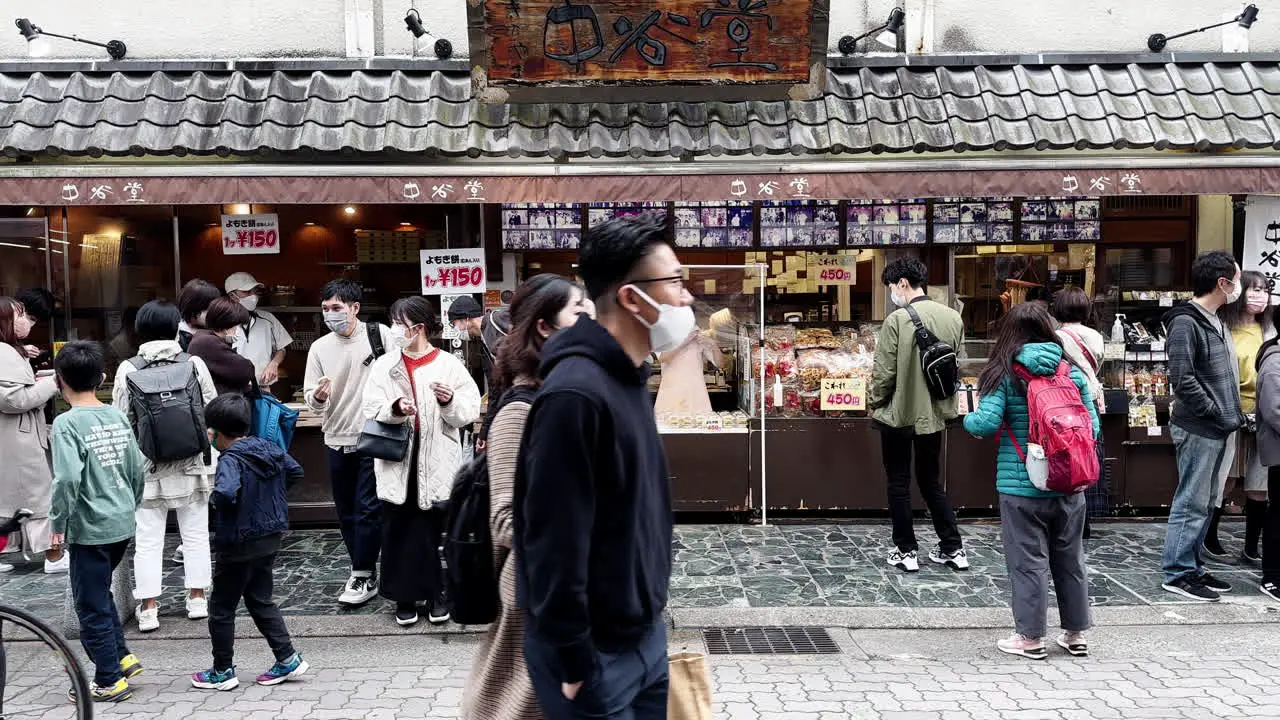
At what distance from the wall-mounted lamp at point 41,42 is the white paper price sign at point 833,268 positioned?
646 cm

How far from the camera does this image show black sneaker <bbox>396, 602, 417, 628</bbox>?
6359 mm

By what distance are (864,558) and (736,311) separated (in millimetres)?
2566

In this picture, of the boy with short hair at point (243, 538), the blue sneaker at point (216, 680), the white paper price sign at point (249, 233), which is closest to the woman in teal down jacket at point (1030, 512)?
the boy with short hair at point (243, 538)

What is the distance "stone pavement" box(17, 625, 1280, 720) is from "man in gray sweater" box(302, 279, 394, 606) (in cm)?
70

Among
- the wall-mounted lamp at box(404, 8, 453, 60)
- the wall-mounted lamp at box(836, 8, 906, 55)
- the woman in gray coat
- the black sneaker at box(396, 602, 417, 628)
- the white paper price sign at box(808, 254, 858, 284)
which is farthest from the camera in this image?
the white paper price sign at box(808, 254, 858, 284)

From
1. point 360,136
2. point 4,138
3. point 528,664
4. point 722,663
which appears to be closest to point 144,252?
point 4,138

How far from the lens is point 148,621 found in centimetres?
628

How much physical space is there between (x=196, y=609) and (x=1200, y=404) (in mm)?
6592

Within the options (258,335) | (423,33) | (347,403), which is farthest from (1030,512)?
(258,335)

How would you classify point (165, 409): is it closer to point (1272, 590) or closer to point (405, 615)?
point (405, 615)

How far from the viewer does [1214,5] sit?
9.19 metres

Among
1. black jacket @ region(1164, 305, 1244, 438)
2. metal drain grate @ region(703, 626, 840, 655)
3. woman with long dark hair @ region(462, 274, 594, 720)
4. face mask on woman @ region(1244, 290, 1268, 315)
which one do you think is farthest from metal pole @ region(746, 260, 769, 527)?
woman with long dark hair @ region(462, 274, 594, 720)

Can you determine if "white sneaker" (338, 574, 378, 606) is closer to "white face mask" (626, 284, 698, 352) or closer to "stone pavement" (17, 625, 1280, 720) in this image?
"stone pavement" (17, 625, 1280, 720)

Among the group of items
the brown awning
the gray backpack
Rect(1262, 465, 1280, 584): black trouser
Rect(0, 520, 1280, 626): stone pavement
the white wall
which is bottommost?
Rect(0, 520, 1280, 626): stone pavement
